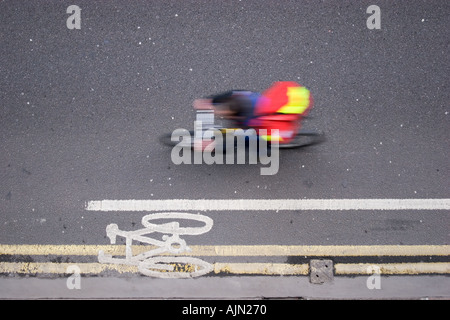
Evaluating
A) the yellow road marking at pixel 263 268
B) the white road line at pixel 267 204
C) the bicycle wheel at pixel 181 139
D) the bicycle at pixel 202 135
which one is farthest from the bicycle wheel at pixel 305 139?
the yellow road marking at pixel 263 268

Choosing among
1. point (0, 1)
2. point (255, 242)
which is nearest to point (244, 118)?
point (255, 242)

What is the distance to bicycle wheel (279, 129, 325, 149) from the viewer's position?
4848mm

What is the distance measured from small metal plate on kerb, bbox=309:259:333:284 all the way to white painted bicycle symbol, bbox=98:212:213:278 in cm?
124

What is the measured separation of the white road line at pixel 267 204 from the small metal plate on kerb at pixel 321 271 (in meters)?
0.67

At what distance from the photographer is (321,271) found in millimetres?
4652

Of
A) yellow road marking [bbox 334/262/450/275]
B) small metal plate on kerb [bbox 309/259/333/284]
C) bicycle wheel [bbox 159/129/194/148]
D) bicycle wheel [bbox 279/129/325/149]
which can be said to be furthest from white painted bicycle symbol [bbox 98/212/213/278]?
yellow road marking [bbox 334/262/450/275]

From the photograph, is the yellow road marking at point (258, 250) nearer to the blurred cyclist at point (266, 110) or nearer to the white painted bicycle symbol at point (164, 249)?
the white painted bicycle symbol at point (164, 249)

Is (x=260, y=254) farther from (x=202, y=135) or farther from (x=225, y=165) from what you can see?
(x=202, y=135)

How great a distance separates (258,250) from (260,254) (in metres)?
0.05

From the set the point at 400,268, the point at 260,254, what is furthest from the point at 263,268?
the point at 400,268

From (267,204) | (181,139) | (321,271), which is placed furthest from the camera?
(181,139)

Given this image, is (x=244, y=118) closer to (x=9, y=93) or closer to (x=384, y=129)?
(x=384, y=129)

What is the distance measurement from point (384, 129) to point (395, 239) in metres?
1.39

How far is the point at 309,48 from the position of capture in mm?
5023
